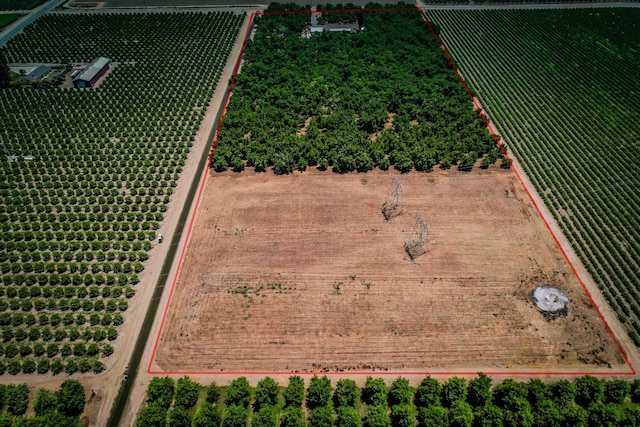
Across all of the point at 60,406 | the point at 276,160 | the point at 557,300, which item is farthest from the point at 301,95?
the point at 60,406

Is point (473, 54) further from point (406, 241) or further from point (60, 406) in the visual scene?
point (60, 406)

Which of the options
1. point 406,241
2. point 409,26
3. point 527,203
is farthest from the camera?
point 409,26

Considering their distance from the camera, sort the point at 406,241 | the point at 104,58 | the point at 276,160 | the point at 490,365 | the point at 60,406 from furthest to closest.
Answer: the point at 104,58, the point at 276,160, the point at 406,241, the point at 490,365, the point at 60,406

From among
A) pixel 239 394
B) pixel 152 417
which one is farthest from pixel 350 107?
pixel 152 417

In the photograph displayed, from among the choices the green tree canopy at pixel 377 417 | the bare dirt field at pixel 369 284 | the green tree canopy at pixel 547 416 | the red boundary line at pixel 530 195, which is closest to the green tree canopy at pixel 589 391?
the bare dirt field at pixel 369 284

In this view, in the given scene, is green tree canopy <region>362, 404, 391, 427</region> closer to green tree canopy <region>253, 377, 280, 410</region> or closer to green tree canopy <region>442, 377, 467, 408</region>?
green tree canopy <region>442, 377, 467, 408</region>

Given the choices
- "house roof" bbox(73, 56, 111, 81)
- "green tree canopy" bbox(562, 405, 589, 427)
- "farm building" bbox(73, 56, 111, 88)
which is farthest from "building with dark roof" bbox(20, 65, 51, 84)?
"green tree canopy" bbox(562, 405, 589, 427)

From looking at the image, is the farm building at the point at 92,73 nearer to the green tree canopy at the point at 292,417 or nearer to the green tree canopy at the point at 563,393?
the green tree canopy at the point at 292,417

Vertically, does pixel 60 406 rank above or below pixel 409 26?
below
